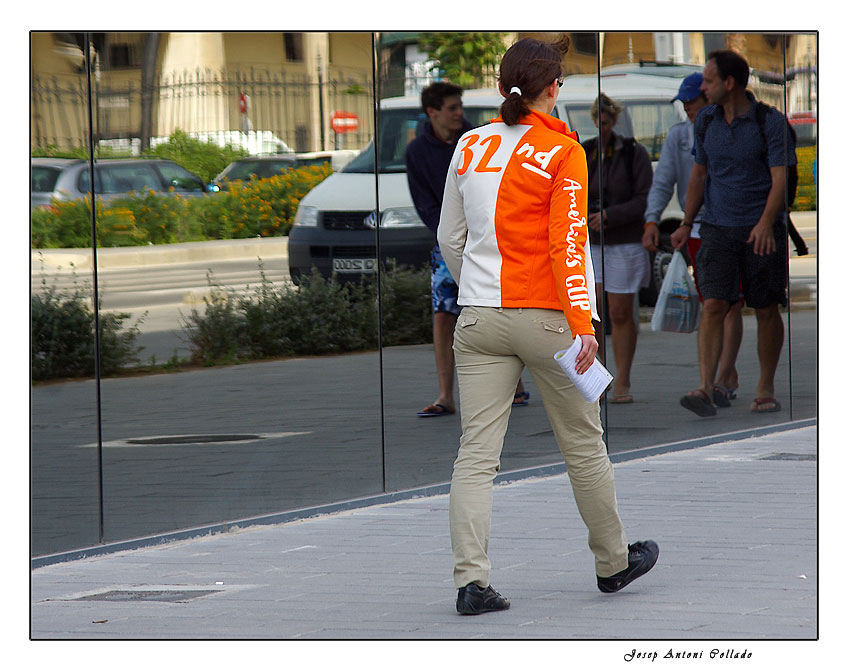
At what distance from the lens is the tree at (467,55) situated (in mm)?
7039

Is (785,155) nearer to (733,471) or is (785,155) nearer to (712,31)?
(712,31)

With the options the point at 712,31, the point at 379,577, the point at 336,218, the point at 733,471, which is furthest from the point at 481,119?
the point at 379,577

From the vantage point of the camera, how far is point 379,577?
17.7 feet

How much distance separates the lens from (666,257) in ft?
27.3

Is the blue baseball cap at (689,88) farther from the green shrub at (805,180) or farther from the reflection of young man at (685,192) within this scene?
the green shrub at (805,180)

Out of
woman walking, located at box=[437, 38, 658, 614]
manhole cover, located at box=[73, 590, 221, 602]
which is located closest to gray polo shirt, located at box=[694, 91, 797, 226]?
woman walking, located at box=[437, 38, 658, 614]

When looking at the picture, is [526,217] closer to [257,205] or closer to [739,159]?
[257,205]

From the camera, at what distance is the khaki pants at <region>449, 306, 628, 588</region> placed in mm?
4688

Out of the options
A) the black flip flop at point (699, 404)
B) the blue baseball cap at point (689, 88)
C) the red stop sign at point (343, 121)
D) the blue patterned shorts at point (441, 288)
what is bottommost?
the black flip flop at point (699, 404)

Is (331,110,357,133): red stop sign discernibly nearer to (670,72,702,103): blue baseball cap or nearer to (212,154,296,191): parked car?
(212,154,296,191): parked car

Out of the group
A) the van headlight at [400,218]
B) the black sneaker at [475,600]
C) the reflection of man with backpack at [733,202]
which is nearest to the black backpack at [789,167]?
the reflection of man with backpack at [733,202]

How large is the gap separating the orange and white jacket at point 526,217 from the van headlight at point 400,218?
84.2 inches

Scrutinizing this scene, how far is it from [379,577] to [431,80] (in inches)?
107

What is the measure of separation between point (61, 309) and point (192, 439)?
86 cm
